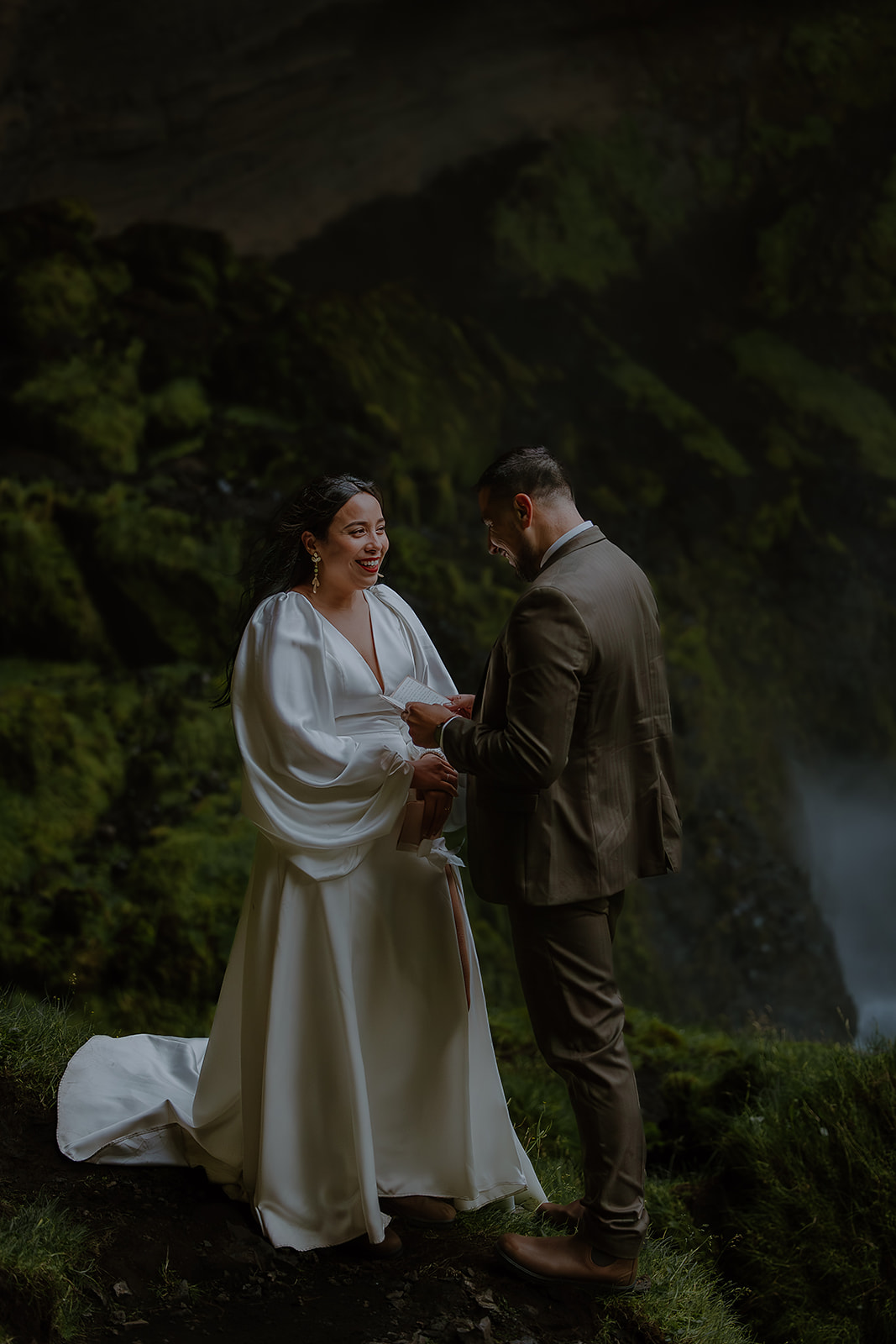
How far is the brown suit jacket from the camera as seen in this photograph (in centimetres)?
258

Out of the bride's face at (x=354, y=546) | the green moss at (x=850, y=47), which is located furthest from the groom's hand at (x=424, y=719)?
the green moss at (x=850, y=47)

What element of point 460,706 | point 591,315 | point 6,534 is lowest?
point 460,706

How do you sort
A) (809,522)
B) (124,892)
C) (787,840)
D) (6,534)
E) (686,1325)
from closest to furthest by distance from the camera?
1. (686,1325)
2. (124,892)
3. (6,534)
4. (787,840)
5. (809,522)

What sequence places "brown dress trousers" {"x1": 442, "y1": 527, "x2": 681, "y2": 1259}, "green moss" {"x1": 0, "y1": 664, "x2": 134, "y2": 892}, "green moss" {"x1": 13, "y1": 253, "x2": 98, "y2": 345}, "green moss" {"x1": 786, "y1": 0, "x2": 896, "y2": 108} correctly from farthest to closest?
1. "green moss" {"x1": 786, "y1": 0, "x2": 896, "y2": 108}
2. "green moss" {"x1": 13, "y1": 253, "x2": 98, "y2": 345}
3. "green moss" {"x1": 0, "y1": 664, "x2": 134, "y2": 892}
4. "brown dress trousers" {"x1": 442, "y1": 527, "x2": 681, "y2": 1259}

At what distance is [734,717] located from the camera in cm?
901

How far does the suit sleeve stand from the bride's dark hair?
2.45ft

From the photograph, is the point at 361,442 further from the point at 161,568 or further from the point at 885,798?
the point at 885,798

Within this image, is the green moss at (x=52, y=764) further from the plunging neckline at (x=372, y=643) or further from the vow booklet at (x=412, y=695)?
the vow booklet at (x=412, y=695)

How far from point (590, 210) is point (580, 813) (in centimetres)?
827

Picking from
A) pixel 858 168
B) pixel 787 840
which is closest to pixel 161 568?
pixel 787 840

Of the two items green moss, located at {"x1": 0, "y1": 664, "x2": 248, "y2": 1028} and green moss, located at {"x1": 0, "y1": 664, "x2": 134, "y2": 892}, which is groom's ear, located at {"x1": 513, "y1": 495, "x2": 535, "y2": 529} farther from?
green moss, located at {"x1": 0, "y1": 664, "x2": 134, "y2": 892}

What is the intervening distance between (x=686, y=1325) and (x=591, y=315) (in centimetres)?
831

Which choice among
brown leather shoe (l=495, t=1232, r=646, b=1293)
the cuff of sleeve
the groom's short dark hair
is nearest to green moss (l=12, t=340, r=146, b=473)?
the cuff of sleeve

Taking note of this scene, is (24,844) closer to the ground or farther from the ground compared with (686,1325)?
farther from the ground
